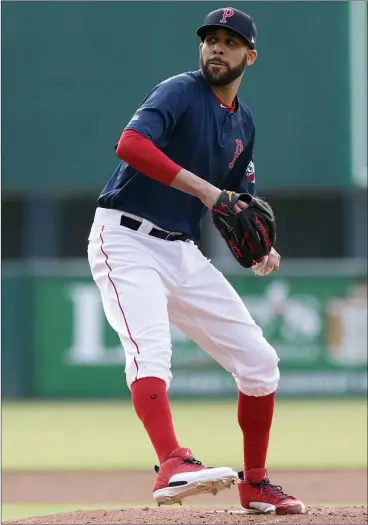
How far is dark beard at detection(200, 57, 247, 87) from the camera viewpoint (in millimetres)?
4645

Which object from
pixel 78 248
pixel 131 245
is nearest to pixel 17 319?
pixel 78 248

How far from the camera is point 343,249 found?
14.7 meters

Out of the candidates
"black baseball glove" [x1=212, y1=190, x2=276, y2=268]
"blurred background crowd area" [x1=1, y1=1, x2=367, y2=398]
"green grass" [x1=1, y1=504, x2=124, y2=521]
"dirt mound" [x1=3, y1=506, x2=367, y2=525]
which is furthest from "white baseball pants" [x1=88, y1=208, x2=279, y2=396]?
"blurred background crowd area" [x1=1, y1=1, x2=367, y2=398]

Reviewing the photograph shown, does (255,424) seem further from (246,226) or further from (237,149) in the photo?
(237,149)

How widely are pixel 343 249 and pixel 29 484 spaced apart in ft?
26.7

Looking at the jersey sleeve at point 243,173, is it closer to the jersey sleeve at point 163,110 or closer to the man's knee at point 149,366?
the jersey sleeve at point 163,110

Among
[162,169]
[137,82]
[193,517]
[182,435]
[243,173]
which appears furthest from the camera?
[137,82]

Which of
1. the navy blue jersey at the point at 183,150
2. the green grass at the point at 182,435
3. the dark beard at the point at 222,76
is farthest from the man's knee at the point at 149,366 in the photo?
the green grass at the point at 182,435

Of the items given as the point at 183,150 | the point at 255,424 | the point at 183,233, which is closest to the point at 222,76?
the point at 183,150

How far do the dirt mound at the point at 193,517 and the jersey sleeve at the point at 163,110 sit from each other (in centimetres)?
147

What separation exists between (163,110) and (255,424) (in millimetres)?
1400

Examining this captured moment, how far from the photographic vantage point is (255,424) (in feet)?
16.3

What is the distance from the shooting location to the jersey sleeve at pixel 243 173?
4957 millimetres

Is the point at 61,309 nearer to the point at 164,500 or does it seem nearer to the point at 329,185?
the point at 329,185
